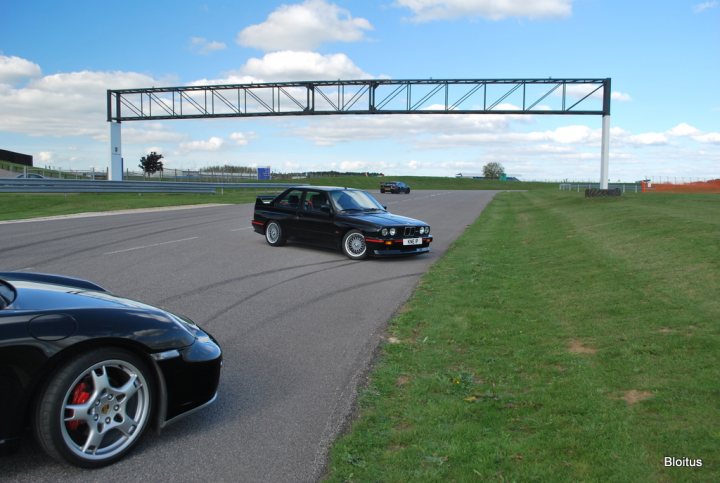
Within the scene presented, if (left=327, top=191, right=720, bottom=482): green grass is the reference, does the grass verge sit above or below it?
above

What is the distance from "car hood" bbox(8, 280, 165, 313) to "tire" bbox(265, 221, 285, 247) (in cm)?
936

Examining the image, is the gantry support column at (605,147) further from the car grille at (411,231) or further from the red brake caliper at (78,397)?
the red brake caliper at (78,397)

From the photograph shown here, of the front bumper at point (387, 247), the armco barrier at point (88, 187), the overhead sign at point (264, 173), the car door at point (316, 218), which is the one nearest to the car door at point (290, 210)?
the car door at point (316, 218)

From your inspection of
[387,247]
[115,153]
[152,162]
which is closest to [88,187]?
[115,153]

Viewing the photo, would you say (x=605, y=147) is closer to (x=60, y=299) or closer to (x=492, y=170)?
(x=60, y=299)

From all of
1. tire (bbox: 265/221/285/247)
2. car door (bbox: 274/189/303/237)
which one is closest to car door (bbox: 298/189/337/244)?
car door (bbox: 274/189/303/237)

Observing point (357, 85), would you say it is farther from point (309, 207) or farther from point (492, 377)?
point (492, 377)

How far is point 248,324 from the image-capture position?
6.53m

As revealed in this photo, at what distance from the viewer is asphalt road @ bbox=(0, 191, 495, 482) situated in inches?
135

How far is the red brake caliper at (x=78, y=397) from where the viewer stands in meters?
3.25

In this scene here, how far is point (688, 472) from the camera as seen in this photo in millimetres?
3143

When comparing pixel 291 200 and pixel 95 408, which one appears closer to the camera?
pixel 95 408

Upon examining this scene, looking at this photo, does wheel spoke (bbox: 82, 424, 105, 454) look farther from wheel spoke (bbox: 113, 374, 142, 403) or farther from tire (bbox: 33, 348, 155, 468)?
wheel spoke (bbox: 113, 374, 142, 403)

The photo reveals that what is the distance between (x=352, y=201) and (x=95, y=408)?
996 cm
